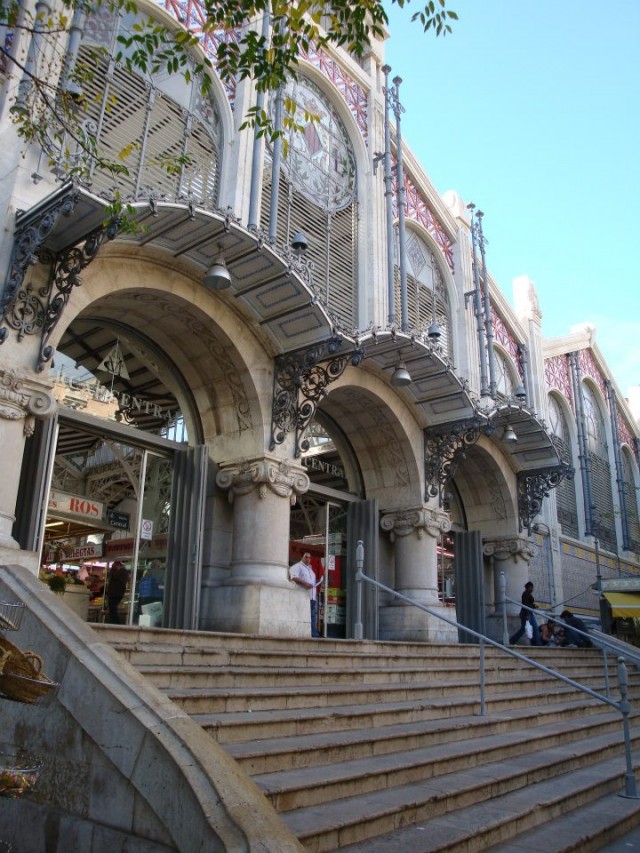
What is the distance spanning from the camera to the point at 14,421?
794 centimetres

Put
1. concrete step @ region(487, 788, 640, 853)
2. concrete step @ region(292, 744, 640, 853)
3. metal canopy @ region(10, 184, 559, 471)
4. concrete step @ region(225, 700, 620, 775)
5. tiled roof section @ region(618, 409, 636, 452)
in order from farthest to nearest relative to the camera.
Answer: tiled roof section @ region(618, 409, 636, 452)
metal canopy @ region(10, 184, 559, 471)
concrete step @ region(225, 700, 620, 775)
concrete step @ region(487, 788, 640, 853)
concrete step @ region(292, 744, 640, 853)

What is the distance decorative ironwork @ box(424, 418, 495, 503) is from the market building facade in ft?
0.15

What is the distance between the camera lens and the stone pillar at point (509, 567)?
17250 millimetres

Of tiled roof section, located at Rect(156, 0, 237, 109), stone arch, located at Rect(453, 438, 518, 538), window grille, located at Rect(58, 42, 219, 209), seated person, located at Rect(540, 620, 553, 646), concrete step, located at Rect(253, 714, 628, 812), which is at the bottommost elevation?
concrete step, located at Rect(253, 714, 628, 812)

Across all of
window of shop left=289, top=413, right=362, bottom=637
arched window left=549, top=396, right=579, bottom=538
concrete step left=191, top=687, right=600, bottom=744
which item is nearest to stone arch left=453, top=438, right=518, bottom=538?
window of shop left=289, top=413, right=362, bottom=637

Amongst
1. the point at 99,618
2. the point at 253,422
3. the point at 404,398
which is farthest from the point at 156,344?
the point at 404,398

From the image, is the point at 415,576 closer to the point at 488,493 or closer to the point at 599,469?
the point at 488,493

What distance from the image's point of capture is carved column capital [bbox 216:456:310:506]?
10945 mm

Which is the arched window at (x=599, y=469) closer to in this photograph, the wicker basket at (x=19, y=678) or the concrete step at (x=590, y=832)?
the concrete step at (x=590, y=832)

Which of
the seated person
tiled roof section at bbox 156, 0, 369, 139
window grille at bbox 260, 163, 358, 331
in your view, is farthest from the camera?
the seated person

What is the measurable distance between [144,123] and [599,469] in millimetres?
20828

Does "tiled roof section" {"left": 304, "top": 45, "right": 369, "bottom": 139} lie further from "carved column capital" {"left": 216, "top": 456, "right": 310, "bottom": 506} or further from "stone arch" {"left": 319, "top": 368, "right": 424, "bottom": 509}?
"carved column capital" {"left": 216, "top": 456, "right": 310, "bottom": 506}

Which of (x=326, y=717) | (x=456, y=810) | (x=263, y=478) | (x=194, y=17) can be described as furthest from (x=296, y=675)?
(x=194, y=17)

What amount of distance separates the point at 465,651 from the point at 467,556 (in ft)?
21.5
